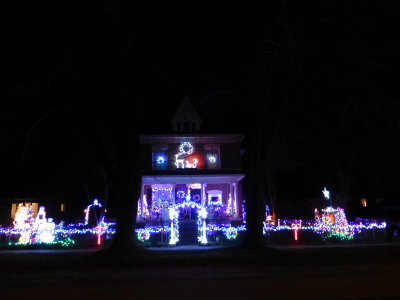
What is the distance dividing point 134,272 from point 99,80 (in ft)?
24.7

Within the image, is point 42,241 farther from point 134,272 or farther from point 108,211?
point 108,211

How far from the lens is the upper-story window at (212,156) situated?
25109 millimetres

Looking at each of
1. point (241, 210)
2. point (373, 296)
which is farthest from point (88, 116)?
point (241, 210)

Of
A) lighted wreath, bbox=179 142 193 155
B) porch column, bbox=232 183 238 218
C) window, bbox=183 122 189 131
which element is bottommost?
porch column, bbox=232 183 238 218

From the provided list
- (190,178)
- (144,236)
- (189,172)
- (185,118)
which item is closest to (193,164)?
(189,172)

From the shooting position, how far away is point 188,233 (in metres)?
18.2

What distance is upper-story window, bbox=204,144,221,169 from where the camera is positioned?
989 inches

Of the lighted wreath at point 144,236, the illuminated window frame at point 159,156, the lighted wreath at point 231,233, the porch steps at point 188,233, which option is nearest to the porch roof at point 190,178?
the illuminated window frame at point 159,156

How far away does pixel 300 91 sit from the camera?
512 inches

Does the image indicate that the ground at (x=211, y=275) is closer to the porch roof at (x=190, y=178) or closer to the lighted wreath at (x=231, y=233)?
the lighted wreath at (x=231, y=233)

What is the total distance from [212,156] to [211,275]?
1695cm

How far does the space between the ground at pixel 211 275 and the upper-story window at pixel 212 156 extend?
12287mm

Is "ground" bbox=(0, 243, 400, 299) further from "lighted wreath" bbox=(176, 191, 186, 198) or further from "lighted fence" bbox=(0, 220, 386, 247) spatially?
"lighted wreath" bbox=(176, 191, 186, 198)

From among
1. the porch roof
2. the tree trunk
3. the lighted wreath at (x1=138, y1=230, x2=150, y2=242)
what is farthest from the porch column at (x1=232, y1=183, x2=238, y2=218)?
the tree trunk
